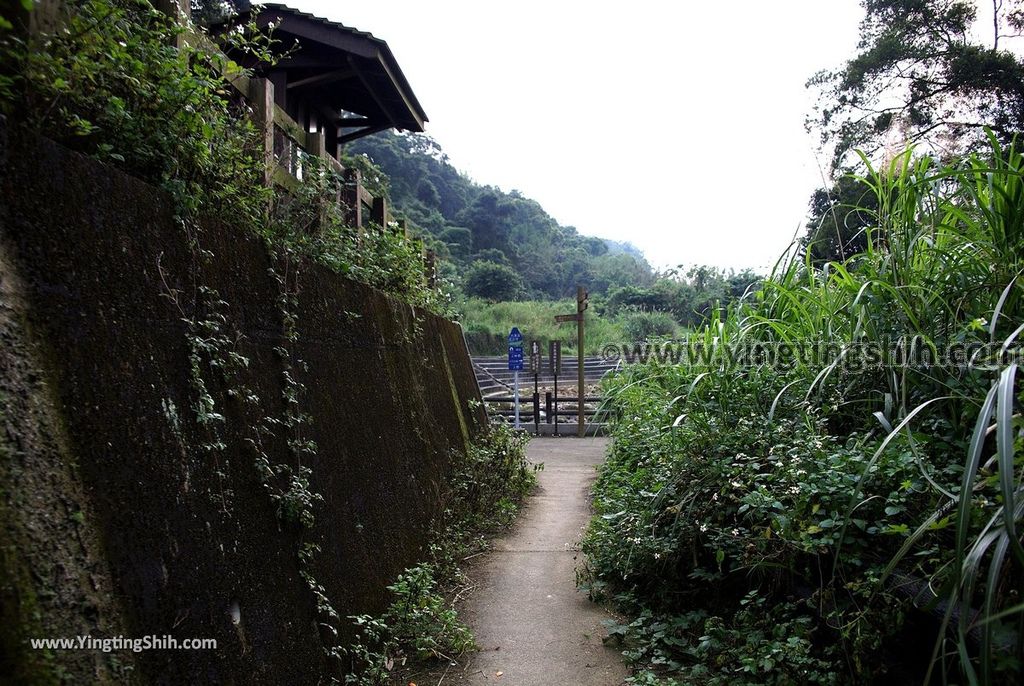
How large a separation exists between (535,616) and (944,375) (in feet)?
7.30

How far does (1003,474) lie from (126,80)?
2423 mm

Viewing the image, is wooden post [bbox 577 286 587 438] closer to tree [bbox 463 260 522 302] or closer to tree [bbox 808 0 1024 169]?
tree [bbox 808 0 1024 169]

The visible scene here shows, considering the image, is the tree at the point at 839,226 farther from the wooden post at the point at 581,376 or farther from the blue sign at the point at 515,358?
the wooden post at the point at 581,376

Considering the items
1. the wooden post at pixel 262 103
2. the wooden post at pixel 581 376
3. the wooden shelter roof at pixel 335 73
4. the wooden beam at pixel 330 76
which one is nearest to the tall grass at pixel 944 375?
the wooden post at pixel 262 103

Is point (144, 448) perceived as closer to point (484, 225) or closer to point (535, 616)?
point (535, 616)

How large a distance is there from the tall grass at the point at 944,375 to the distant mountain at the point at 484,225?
3414 centimetres

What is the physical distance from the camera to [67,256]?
1.44m

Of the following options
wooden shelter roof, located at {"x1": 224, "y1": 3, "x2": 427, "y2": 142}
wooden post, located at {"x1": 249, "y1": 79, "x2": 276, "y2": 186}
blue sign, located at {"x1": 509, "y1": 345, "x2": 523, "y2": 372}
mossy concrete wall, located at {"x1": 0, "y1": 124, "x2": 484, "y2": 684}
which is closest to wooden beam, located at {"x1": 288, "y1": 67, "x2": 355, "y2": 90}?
wooden shelter roof, located at {"x1": 224, "y1": 3, "x2": 427, "y2": 142}

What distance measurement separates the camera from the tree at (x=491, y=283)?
119 feet

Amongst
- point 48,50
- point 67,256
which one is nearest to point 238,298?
point 67,256

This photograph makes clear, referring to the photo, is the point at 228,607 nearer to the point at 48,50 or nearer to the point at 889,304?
the point at 48,50

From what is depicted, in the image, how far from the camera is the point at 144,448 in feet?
5.02

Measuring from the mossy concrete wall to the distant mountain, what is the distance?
1358 inches

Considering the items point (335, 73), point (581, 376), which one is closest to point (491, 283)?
point (581, 376)
